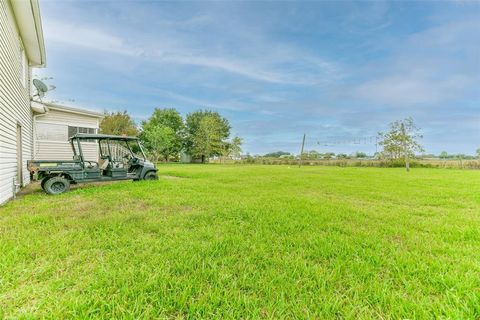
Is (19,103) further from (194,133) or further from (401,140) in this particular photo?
(194,133)

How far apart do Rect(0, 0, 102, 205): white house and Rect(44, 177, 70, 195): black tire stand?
1.97ft

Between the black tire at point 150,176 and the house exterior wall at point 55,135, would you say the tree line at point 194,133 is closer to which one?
the house exterior wall at point 55,135

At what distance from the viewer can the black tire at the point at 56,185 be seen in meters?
5.45

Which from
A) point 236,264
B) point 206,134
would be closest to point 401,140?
point 206,134

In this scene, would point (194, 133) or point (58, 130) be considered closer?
point (58, 130)

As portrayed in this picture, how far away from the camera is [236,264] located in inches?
78.5

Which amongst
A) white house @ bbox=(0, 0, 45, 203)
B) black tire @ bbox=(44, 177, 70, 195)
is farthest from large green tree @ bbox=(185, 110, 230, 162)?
black tire @ bbox=(44, 177, 70, 195)

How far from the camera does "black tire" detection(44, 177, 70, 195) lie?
5.45m

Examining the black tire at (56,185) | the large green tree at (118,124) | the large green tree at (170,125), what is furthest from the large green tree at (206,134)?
the black tire at (56,185)

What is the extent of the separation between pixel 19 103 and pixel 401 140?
92.3 ft

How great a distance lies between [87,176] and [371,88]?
112ft

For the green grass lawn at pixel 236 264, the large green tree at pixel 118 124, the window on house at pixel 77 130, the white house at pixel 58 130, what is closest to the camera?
the green grass lawn at pixel 236 264

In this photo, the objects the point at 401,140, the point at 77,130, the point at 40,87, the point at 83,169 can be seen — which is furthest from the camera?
the point at 401,140

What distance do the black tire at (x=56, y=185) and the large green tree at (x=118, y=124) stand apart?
2358 centimetres
